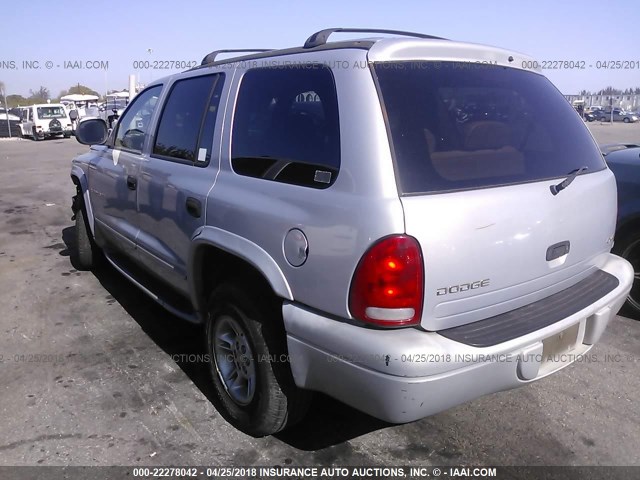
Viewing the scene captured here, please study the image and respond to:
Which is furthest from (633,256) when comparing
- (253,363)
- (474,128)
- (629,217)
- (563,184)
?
(253,363)

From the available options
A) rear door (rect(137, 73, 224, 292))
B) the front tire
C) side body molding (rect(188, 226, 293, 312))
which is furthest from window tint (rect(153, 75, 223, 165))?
the front tire

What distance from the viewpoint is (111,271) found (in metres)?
5.70

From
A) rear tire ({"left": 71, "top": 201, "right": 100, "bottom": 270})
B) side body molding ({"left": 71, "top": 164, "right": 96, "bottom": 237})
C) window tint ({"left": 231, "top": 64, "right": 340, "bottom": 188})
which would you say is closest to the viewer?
window tint ({"left": 231, "top": 64, "right": 340, "bottom": 188})

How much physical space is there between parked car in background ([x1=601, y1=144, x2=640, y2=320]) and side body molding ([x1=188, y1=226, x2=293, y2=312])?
122 inches

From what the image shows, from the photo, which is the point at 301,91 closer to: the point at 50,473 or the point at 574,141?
the point at 574,141

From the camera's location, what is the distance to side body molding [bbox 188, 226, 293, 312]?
93.8 inches

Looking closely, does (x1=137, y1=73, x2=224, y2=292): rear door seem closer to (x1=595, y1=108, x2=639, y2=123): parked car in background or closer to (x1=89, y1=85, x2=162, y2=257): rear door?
(x1=89, y1=85, x2=162, y2=257): rear door

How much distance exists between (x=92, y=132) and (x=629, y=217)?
4.55 metres

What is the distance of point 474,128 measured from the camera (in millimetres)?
2453

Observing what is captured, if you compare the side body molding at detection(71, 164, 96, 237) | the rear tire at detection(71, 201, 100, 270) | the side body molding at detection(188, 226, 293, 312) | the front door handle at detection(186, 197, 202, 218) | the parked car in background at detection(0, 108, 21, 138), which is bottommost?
the parked car in background at detection(0, 108, 21, 138)

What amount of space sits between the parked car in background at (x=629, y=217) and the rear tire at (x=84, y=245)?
15.7ft

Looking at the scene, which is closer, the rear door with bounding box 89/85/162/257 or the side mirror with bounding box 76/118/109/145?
the rear door with bounding box 89/85/162/257

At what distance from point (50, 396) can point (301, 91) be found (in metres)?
2.35

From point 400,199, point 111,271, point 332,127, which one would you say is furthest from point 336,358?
point 111,271
